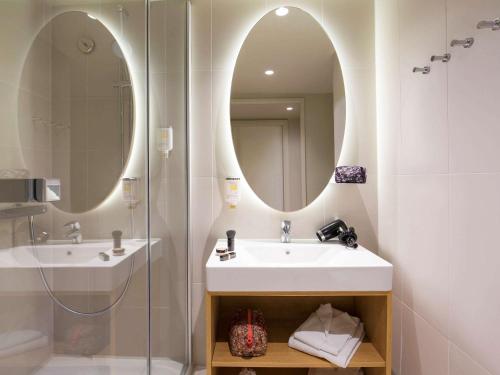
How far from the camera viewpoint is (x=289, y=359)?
4.33 ft

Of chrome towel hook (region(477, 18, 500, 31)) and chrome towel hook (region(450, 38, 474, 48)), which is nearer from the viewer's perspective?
chrome towel hook (region(477, 18, 500, 31))

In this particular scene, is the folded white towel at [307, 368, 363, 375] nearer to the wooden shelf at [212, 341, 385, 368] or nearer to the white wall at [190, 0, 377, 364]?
the wooden shelf at [212, 341, 385, 368]

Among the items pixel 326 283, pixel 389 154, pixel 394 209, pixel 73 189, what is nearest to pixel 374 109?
pixel 389 154

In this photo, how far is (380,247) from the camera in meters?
1.69

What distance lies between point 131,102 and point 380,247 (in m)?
1.40

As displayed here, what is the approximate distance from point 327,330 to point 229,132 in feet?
3.56

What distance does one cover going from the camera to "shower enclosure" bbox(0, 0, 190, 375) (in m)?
0.58

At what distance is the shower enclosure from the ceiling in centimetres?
56

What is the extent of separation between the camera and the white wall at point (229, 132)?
1.71m

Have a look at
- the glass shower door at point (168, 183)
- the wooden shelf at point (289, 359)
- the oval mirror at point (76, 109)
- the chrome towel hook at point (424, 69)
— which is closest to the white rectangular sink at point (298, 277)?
the glass shower door at point (168, 183)

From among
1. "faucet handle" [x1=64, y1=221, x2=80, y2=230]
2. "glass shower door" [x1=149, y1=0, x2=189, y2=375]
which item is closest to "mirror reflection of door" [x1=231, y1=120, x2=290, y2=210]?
"glass shower door" [x1=149, y1=0, x2=189, y2=375]

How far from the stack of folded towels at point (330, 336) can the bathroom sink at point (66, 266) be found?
2.80 feet

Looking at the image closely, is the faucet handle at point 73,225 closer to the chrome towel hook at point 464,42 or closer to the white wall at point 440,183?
the white wall at point 440,183

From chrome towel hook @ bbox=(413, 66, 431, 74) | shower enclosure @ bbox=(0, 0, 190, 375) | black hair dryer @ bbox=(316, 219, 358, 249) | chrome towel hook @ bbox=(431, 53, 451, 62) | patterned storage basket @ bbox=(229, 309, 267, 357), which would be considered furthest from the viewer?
black hair dryer @ bbox=(316, 219, 358, 249)
